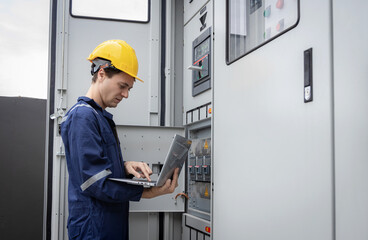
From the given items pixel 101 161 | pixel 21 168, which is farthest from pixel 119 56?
pixel 21 168

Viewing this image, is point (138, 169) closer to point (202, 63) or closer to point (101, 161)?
point (101, 161)

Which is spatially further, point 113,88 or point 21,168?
point 21,168

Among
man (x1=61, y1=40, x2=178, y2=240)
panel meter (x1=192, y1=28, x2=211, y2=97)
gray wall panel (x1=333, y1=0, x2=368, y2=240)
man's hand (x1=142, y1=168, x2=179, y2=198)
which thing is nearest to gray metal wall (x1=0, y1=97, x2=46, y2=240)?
panel meter (x1=192, y1=28, x2=211, y2=97)

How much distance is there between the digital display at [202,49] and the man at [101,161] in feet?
2.51

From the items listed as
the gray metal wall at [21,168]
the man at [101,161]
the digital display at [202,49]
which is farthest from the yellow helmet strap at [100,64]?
the gray metal wall at [21,168]

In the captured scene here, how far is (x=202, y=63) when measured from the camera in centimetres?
264

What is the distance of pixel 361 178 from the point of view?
42.1 inches

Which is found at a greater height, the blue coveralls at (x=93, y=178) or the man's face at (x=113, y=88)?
the man's face at (x=113, y=88)

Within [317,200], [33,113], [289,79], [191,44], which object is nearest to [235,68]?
[289,79]

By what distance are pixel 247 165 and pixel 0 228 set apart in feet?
11.4

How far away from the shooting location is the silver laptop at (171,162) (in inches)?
64.0

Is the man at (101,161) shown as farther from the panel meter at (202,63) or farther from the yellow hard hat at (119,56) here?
the panel meter at (202,63)

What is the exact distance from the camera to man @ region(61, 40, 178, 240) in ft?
5.40

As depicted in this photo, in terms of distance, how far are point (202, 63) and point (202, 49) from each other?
0.11m
